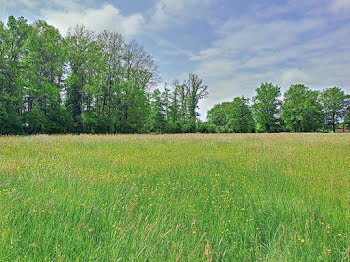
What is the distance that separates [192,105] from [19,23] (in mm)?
32489

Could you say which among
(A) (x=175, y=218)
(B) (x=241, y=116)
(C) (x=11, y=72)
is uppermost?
(C) (x=11, y=72)

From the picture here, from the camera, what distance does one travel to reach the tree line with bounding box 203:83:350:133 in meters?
46.0

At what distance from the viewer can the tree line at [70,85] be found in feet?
57.3

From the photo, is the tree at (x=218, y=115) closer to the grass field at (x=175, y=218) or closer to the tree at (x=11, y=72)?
the tree at (x=11, y=72)

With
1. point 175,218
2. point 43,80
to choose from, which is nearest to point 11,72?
point 43,80

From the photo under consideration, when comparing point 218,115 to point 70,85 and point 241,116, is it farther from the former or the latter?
point 70,85

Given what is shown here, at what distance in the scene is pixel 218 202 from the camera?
2.83 meters

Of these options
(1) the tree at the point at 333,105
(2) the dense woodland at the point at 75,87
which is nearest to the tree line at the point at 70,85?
(2) the dense woodland at the point at 75,87

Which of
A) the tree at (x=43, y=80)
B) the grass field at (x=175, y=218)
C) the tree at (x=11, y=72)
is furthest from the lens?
the tree at (x=43, y=80)

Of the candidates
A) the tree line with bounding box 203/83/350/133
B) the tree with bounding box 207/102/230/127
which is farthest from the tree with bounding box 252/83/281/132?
the tree with bounding box 207/102/230/127

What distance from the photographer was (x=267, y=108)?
49625 millimetres

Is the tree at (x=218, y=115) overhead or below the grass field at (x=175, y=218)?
overhead

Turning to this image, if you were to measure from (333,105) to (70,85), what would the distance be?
2568 inches

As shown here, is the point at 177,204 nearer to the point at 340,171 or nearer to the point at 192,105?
the point at 340,171
